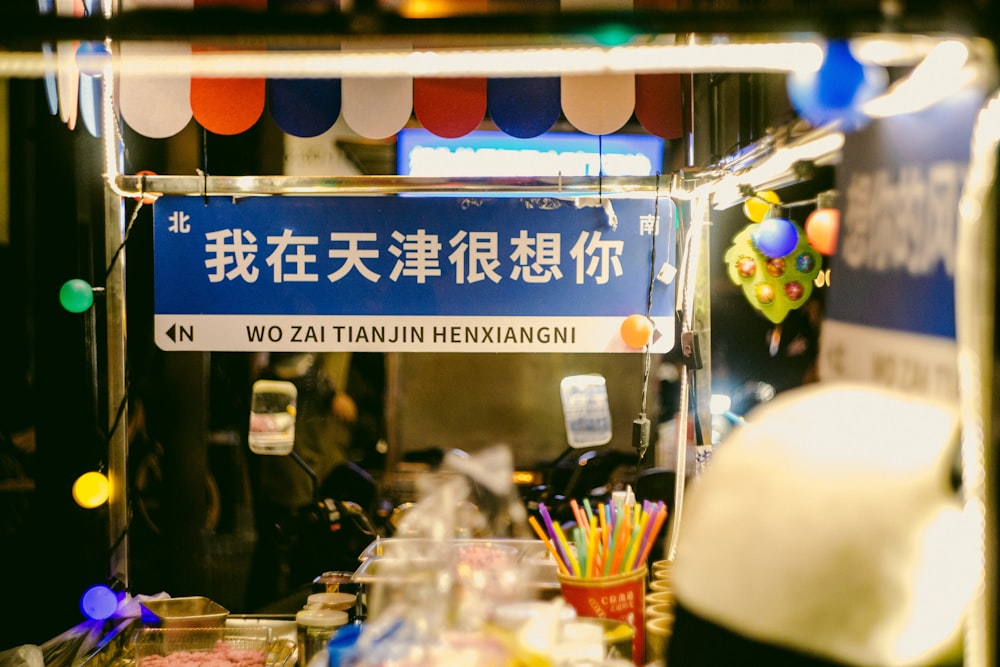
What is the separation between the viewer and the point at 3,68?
1.73 meters

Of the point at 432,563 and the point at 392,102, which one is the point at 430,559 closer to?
the point at 432,563

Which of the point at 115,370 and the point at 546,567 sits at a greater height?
the point at 115,370

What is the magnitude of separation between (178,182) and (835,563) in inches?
112

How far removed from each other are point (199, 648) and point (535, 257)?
1907 mm

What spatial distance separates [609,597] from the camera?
246 cm

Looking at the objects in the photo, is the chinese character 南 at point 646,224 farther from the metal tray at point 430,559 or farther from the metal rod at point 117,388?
the metal rod at point 117,388

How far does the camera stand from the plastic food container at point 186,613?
306cm

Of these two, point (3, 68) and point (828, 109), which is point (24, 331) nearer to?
point (3, 68)

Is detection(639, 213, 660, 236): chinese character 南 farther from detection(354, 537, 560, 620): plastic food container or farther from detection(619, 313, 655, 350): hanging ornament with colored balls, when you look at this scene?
detection(354, 537, 560, 620): plastic food container

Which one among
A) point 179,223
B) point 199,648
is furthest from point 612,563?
point 179,223

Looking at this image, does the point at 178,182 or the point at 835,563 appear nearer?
the point at 835,563

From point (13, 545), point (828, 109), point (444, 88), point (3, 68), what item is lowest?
point (13, 545)

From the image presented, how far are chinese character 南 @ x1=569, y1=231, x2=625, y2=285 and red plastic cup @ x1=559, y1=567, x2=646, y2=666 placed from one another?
1.23 meters

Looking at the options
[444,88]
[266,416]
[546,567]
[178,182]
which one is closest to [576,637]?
[546,567]
